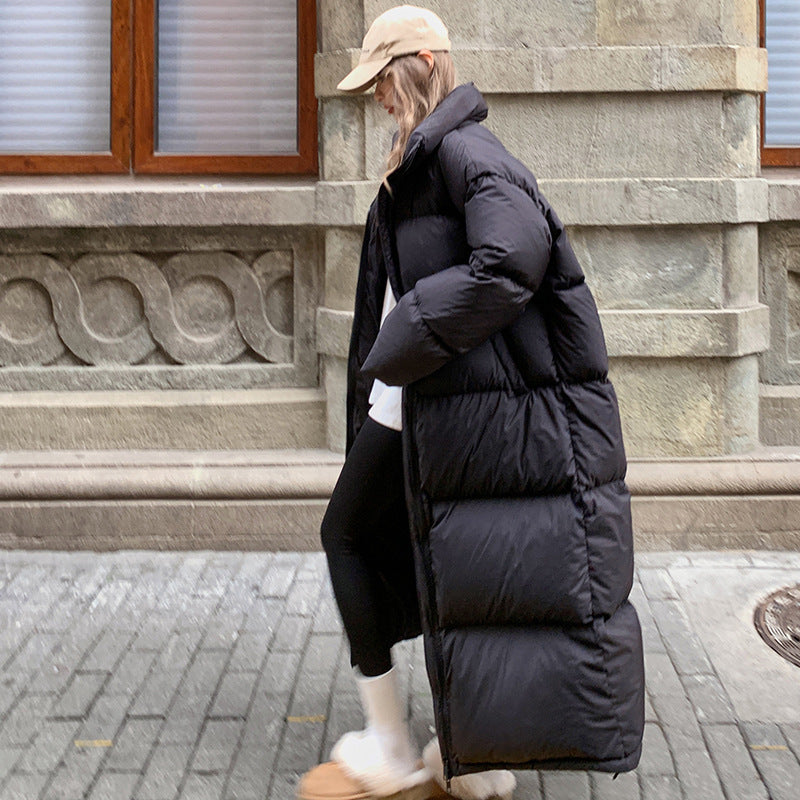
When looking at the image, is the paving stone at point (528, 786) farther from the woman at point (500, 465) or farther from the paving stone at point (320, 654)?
the paving stone at point (320, 654)

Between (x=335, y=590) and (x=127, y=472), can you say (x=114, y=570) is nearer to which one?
(x=127, y=472)

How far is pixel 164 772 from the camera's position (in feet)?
11.0

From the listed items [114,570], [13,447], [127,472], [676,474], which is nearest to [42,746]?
[114,570]

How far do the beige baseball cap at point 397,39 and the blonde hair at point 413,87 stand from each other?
0.08 ft

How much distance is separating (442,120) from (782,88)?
3573 mm

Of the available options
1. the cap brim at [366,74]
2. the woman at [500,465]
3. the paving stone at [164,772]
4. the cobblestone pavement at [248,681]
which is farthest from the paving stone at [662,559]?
the cap brim at [366,74]

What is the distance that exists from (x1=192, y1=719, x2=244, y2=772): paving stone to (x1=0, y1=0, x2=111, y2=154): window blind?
3.27 meters

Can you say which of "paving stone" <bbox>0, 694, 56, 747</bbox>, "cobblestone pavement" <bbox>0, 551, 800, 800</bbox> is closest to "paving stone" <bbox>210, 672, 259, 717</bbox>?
"cobblestone pavement" <bbox>0, 551, 800, 800</bbox>

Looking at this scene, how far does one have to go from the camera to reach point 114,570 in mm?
5137

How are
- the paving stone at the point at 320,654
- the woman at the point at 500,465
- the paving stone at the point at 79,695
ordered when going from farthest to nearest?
the paving stone at the point at 320,654 → the paving stone at the point at 79,695 → the woman at the point at 500,465

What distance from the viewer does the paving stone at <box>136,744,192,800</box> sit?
3.25 metres

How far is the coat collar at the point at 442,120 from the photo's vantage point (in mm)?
2811

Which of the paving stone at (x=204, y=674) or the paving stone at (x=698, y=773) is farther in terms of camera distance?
the paving stone at (x=204, y=674)

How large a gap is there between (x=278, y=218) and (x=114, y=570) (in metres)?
1.71
